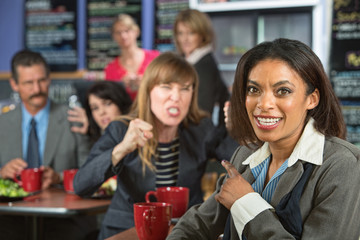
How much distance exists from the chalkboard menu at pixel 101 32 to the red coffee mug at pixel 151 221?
4638 millimetres

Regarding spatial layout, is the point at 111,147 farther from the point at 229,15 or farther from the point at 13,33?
the point at 13,33

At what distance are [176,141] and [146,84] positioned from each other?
11.8 inches

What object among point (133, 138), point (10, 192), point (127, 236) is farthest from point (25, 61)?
point (127, 236)

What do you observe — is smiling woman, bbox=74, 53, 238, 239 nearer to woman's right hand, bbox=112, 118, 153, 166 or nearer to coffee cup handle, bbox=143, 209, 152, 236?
woman's right hand, bbox=112, 118, 153, 166

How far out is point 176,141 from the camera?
7.82ft

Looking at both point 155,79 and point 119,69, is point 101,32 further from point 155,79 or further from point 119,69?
point 155,79

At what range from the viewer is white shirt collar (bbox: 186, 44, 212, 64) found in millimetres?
3529

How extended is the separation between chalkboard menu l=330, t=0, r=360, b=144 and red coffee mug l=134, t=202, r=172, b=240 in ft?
11.7

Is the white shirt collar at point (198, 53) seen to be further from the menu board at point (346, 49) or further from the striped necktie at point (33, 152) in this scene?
the menu board at point (346, 49)

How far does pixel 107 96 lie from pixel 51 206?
108cm

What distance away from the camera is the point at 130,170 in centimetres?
224

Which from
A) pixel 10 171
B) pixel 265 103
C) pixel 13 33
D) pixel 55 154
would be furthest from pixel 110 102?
pixel 13 33

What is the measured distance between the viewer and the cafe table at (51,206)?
2170 millimetres

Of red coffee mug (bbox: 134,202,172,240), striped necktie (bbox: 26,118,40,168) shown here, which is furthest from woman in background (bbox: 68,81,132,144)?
red coffee mug (bbox: 134,202,172,240)
